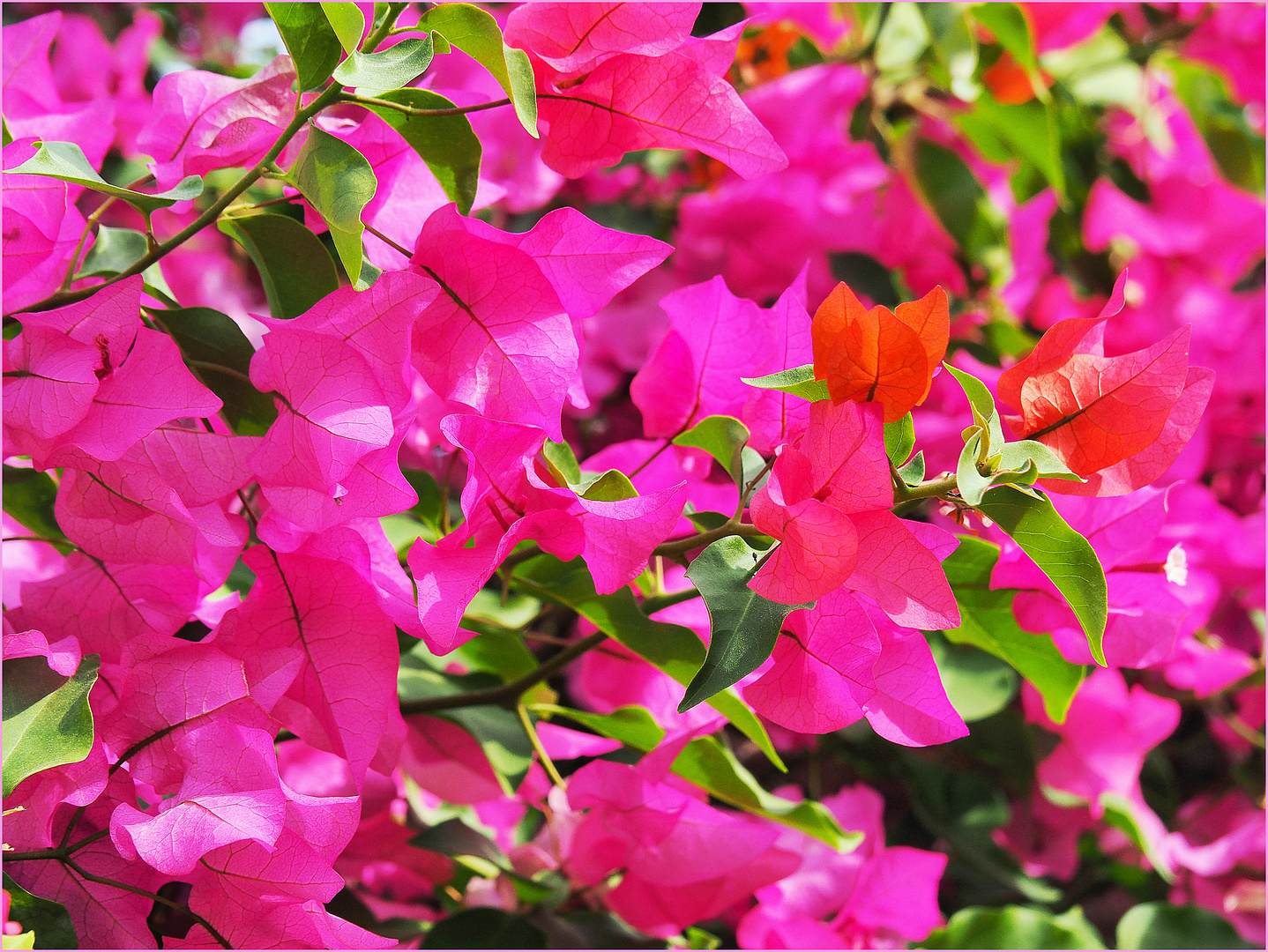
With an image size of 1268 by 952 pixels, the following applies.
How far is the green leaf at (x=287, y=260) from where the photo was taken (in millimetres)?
379

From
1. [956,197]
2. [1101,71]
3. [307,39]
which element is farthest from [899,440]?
[1101,71]

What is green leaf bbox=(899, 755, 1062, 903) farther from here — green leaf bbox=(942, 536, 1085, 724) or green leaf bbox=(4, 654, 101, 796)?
green leaf bbox=(4, 654, 101, 796)

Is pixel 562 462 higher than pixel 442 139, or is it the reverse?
pixel 442 139

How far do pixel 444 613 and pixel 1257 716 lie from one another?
72cm

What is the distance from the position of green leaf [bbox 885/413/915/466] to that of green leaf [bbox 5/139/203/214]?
0.78 ft

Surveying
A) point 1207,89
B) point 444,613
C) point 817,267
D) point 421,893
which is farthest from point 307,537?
point 1207,89

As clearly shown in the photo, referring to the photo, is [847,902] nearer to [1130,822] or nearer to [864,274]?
[1130,822]

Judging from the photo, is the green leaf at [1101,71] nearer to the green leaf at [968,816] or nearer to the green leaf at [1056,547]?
the green leaf at [968,816]

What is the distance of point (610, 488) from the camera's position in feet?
1.06

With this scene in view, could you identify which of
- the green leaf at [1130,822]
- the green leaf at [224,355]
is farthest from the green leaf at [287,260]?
the green leaf at [1130,822]

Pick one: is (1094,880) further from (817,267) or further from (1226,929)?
(817,267)

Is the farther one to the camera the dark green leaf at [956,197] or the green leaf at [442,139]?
the dark green leaf at [956,197]

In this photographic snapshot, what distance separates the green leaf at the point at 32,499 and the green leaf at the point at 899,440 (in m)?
0.33

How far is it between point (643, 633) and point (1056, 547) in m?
0.15
